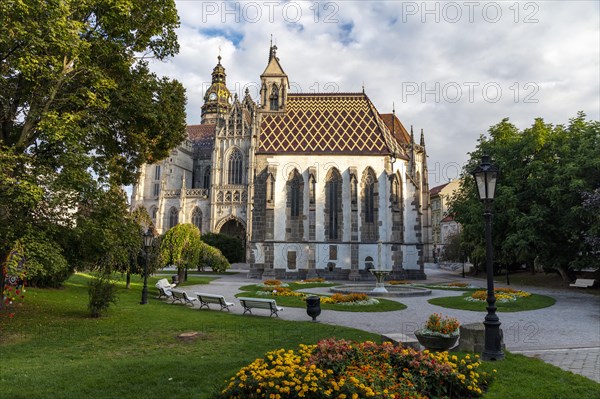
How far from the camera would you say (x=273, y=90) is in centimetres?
4066

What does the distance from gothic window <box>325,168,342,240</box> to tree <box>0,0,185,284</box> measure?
72.5 feet

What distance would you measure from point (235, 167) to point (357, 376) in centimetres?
5910

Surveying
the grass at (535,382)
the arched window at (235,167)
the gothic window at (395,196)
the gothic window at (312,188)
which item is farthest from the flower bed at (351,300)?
the arched window at (235,167)

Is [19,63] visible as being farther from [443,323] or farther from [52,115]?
[443,323]

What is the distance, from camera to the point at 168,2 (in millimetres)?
13109

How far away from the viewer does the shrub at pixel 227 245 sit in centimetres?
5297

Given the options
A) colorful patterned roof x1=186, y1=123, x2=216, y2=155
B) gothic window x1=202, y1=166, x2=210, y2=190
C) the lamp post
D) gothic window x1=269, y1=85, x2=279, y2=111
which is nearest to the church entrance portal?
gothic window x1=202, y1=166, x2=210, y2=190

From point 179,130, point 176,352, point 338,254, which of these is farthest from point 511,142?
point 176,352

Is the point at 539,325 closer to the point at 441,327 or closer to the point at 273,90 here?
the point at 441,327

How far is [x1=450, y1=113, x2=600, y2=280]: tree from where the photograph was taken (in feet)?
73.2

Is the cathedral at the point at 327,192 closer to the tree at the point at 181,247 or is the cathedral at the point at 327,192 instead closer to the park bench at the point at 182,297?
the tree at the point at 181,247

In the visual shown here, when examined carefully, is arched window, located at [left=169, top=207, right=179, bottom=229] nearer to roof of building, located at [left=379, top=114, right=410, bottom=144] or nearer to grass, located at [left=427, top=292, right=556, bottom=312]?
roof of building, located at [left=379, top=114, right=410, bottom=144]

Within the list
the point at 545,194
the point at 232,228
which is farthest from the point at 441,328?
the point at 232,228

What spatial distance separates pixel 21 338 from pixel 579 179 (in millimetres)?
25550
